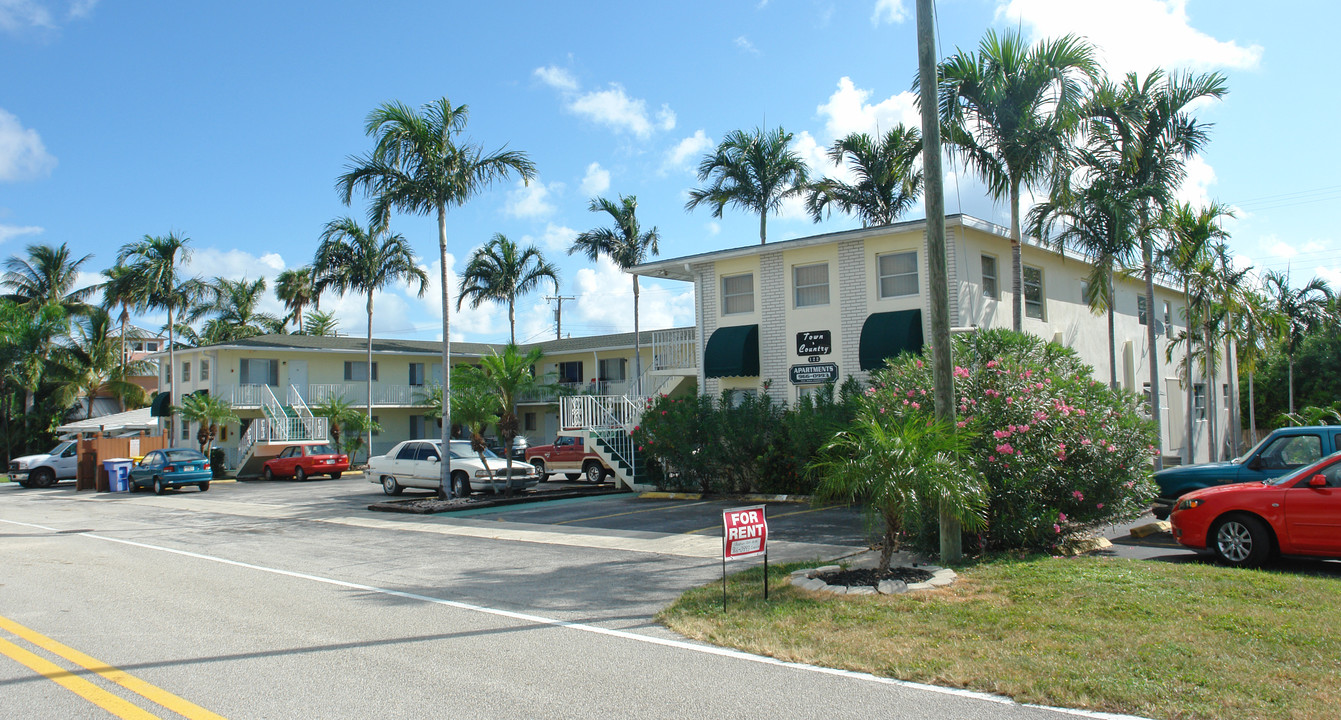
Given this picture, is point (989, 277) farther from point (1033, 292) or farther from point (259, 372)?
point (259, 372)

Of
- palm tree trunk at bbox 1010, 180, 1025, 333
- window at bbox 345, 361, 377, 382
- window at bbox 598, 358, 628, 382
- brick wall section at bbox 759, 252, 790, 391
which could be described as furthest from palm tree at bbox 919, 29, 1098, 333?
window at bbox 345, 361, 377, 382

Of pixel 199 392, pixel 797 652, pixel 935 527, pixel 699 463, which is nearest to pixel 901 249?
pixel 699 463

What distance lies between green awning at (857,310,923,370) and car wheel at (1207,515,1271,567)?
10552 millimetres

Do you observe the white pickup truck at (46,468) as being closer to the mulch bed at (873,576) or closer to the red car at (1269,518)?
the mulch bed at (873,576)

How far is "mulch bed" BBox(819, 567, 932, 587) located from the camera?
8.98m

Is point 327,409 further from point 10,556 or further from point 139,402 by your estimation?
point 10,556

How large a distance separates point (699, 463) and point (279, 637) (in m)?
13.7

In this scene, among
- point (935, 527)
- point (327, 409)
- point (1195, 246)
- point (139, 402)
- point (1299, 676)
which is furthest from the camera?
point (139, 402)

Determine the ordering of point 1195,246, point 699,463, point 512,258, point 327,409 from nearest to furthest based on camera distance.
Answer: point 699,463 → point 1195,246 → point 327,409 → point 512,258

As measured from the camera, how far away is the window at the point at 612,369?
1651 inches

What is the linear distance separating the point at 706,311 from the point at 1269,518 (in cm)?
1622

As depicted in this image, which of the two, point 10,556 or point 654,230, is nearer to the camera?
point 10,556

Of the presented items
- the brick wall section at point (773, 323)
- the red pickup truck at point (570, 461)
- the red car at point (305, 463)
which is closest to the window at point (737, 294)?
the brick wall section at point (773, 323)

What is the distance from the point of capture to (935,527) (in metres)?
10.9
